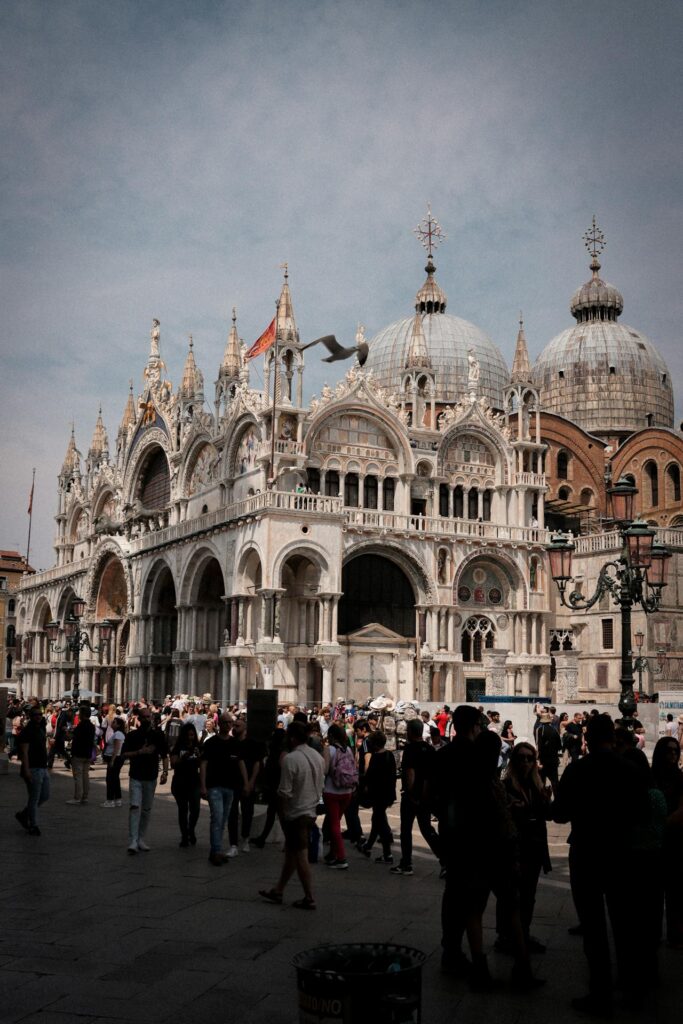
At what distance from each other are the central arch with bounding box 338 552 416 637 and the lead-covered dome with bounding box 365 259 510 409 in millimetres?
16482

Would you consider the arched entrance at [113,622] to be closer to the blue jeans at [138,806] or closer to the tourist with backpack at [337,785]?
the blue jeans at [138,806]

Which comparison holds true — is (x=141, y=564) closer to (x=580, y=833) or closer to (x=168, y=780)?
(x=168, y=780)

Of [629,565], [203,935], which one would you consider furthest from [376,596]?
[203,935]

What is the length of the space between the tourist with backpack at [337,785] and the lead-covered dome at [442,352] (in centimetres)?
4370

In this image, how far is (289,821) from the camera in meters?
10.4

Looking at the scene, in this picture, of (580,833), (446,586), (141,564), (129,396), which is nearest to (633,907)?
(580,833)

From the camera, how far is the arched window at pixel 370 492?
140 feet

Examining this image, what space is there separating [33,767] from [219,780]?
13.5 ft

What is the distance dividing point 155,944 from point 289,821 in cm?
192

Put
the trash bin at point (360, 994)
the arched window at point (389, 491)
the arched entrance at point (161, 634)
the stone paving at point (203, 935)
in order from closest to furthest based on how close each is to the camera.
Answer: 1. the trash bin at point (360, 994)
2. the stone paving at point (203, 935)
3. the arched window at point (389, 491)
4. the arched entrance at point (161, 634)

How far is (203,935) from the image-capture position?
361 inches

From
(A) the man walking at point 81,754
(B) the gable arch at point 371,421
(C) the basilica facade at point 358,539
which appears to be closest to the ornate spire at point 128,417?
(C) the basilica facade at point 358,539

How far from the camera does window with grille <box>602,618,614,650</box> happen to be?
42.2 meters

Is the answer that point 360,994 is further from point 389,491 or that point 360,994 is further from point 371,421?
point 371,421
